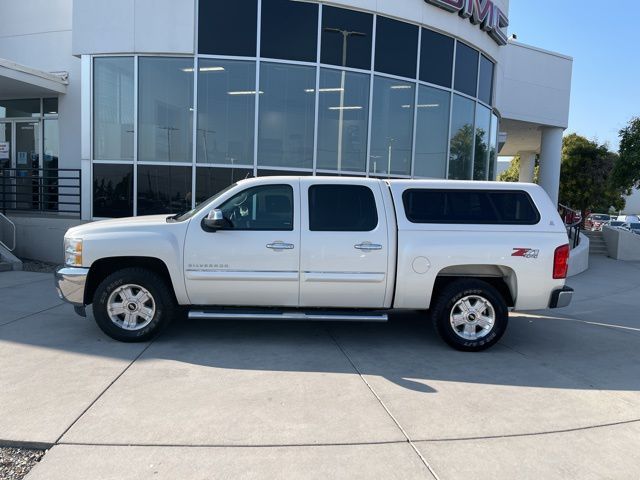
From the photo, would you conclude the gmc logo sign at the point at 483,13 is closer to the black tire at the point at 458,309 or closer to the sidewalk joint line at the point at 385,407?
the black tire at the point at 458,309

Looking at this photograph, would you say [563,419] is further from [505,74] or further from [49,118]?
[505,74]

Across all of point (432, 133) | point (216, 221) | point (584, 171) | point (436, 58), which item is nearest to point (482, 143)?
point (432, 133)

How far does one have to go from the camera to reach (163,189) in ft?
36.1

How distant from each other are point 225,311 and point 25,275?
20.3ft

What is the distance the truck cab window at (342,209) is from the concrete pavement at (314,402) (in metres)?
1.38

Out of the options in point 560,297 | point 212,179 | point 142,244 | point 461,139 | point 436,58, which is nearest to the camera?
point 142,244

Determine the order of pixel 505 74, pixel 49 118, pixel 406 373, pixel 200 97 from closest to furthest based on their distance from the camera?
pixel 406 373 < pixel 200 97 < pixel 49 118 < pixel 505 74

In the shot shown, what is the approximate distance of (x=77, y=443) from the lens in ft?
11.3

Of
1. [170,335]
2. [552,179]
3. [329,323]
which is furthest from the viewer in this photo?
[552,179]

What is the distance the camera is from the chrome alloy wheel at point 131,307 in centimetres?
563

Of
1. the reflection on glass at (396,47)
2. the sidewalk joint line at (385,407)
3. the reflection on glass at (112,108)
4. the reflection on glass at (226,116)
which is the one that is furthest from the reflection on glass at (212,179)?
the sidewalk joint line at (385,407)

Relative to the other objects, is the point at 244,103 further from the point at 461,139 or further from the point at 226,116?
the point at 461,139

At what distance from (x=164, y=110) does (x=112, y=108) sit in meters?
1.22

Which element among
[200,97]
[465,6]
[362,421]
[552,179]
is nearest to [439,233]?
[362,421]
